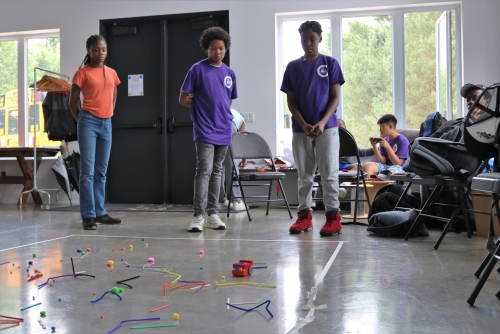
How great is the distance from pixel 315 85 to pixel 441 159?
0.91 meters

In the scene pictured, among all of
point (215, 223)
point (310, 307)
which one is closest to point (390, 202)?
point (215, 223)

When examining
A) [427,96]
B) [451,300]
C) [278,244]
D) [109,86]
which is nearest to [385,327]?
[451,300]

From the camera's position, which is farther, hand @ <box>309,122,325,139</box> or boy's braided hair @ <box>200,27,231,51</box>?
boy's braided hair @ <box>200,27,231,51</box>

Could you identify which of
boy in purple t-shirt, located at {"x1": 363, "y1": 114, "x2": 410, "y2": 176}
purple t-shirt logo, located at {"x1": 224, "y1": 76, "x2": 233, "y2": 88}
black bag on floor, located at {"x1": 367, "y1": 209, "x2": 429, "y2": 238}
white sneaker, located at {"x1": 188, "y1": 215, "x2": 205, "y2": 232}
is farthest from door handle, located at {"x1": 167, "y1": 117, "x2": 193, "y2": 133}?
black bag on floor, located at {"x1": 367, "y1": 209, "x2": 429, "y2": 238}

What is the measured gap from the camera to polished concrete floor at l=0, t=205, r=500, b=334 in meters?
1.59

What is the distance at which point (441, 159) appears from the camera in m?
3.18

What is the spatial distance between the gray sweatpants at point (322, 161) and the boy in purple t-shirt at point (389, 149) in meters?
1.76

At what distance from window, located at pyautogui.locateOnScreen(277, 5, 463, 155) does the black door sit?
1249 millimetres

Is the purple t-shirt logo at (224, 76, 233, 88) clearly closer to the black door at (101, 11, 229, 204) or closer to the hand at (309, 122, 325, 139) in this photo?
the hand at (309, 122, 325, 139)

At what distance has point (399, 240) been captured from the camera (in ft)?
11.0

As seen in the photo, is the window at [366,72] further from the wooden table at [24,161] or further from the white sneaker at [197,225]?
the wooden table at [24,161]

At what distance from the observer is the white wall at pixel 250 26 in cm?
619

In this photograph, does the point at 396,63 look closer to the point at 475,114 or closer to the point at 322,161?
the point at 322,161

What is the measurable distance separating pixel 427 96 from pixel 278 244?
4.09 m
